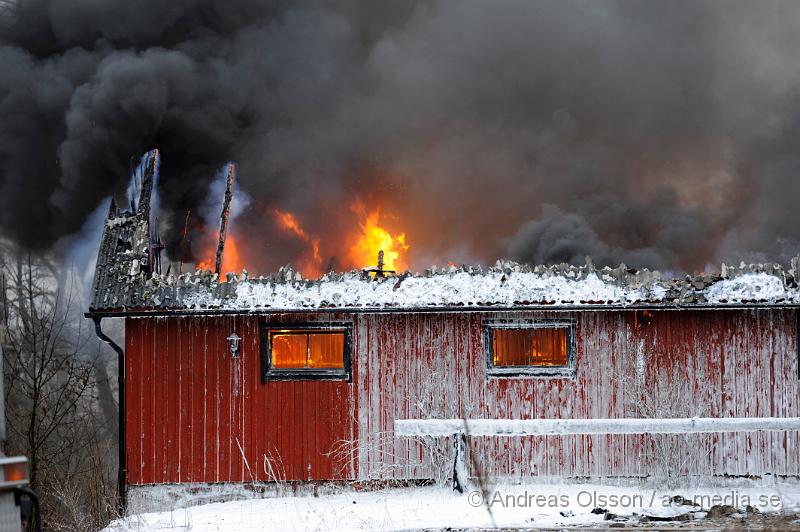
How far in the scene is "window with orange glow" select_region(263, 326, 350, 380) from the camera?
39.5ft

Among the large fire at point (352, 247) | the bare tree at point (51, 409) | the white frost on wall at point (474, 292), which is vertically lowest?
the bare tree at point (51, 409)

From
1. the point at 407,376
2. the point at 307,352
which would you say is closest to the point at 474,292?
the point at 407,376

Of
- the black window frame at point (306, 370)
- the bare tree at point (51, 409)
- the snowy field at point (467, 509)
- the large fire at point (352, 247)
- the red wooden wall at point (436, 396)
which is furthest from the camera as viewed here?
the large fire at point (352, 247)

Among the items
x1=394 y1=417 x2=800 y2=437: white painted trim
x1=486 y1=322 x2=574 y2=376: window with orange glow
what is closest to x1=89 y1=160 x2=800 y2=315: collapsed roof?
x1=486 y1=322 x2=574 y2=376: window with orange glow

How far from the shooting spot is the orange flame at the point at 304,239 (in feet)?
126

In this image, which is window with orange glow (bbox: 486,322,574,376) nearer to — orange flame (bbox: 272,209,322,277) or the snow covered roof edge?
the snow covered roof edge

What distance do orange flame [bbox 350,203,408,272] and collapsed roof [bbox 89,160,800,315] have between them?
931 inches

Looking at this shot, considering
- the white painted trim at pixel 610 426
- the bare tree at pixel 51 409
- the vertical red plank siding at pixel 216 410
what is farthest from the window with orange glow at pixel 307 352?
the bare tree at pixel 51 409

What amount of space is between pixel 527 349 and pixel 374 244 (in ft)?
89.7

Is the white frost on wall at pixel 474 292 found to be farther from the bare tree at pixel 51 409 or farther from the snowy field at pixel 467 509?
the bare tree at pixel 51 409

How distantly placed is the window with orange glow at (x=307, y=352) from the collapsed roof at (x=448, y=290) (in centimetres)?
71

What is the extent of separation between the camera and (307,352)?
39.9 feet

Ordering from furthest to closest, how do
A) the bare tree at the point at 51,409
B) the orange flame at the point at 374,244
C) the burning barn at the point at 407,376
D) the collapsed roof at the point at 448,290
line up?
1. the orange flame at the point at 374,244
2. the bare tree at the point at 51,409
3. the burning barn at the point at 407,376
4. the collapsed roof at the point at 448,290

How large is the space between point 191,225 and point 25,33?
13.0 meters
